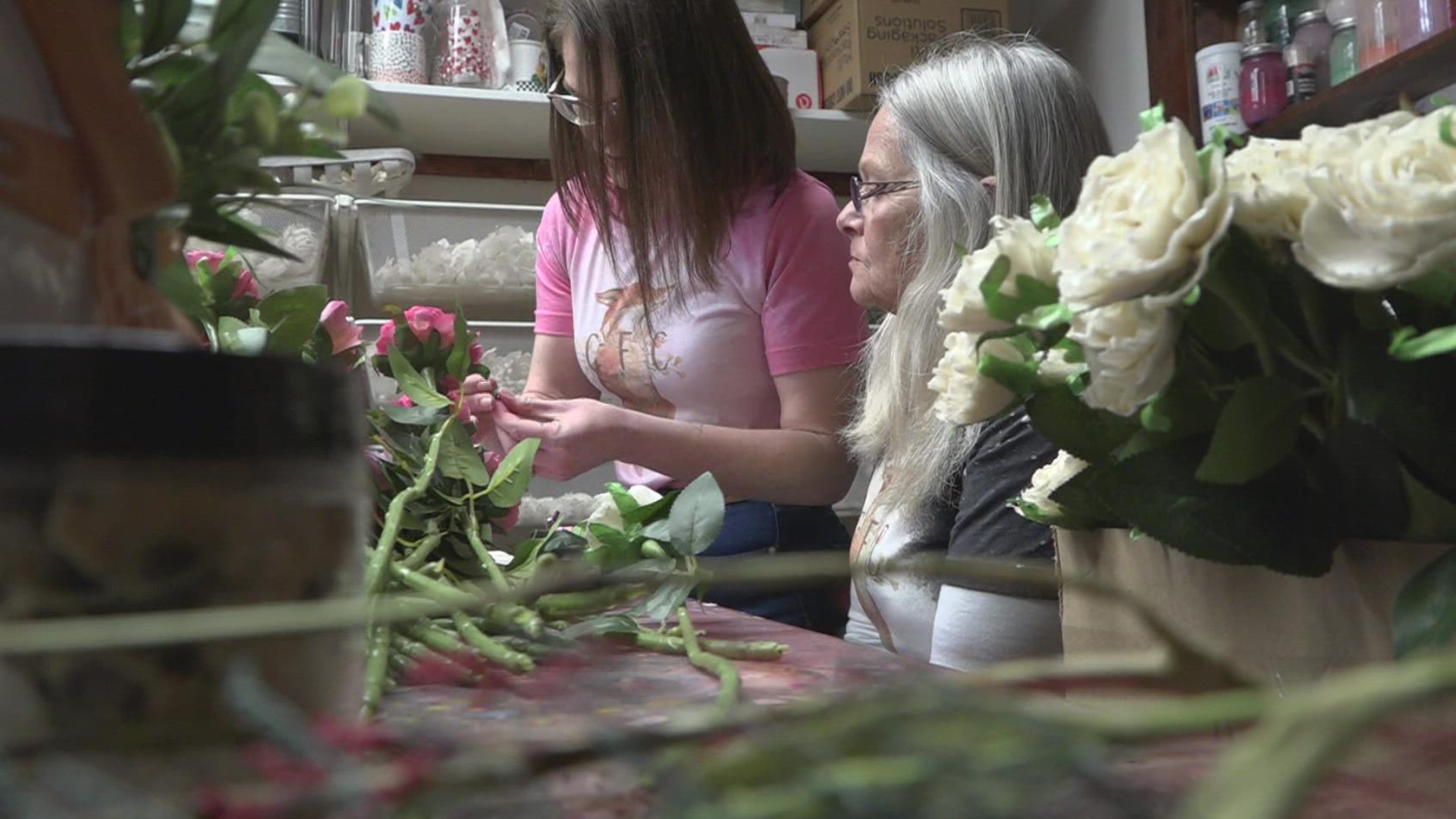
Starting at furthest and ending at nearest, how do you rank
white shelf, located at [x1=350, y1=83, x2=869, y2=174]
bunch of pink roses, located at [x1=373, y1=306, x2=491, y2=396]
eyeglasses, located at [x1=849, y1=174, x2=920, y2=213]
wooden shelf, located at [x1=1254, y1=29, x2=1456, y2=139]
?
white shelf, located at [x1=350, y1=83, x2=869, y2=174], wooden shelf, located at [x1=1254, y1=29, x2=1456, y2=139], eyeglasses, located at [x1=849, y1=174, x2=920, y2=213], bunch of pink roses, located at [x1=373, y1=306, x2=491, y2=396]

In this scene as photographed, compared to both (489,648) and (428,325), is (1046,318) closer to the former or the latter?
(489,648)

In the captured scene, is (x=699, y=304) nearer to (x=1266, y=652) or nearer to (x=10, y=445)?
(x=1266, y=652)

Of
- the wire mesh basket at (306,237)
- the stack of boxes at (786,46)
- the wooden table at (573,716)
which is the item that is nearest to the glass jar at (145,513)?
the wooden table at (573,716)

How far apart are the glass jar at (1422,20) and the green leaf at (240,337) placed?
1.62 m

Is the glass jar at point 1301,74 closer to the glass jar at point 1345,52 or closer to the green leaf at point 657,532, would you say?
the glass jar at point 1345,52

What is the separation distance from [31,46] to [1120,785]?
0.87 feet

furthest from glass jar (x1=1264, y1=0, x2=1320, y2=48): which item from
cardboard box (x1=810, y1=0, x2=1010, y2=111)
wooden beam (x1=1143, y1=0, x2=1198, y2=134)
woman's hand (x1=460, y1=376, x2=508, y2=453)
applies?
woman's hand (x1=460, y1=376, x2=508, y2=453)

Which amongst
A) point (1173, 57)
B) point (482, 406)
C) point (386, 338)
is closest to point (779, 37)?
point (1173, 57)

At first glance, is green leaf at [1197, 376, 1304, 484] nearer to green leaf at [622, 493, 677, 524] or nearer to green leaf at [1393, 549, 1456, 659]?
green leaf at [1393, 549, 1456, 659]

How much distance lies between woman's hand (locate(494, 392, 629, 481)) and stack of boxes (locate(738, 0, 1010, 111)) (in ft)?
3.63

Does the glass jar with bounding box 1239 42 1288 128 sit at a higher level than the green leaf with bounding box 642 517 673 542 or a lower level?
higher

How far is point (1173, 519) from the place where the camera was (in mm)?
393

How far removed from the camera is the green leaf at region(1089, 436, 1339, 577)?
378 millimetres

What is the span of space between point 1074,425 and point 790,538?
2.99ft
